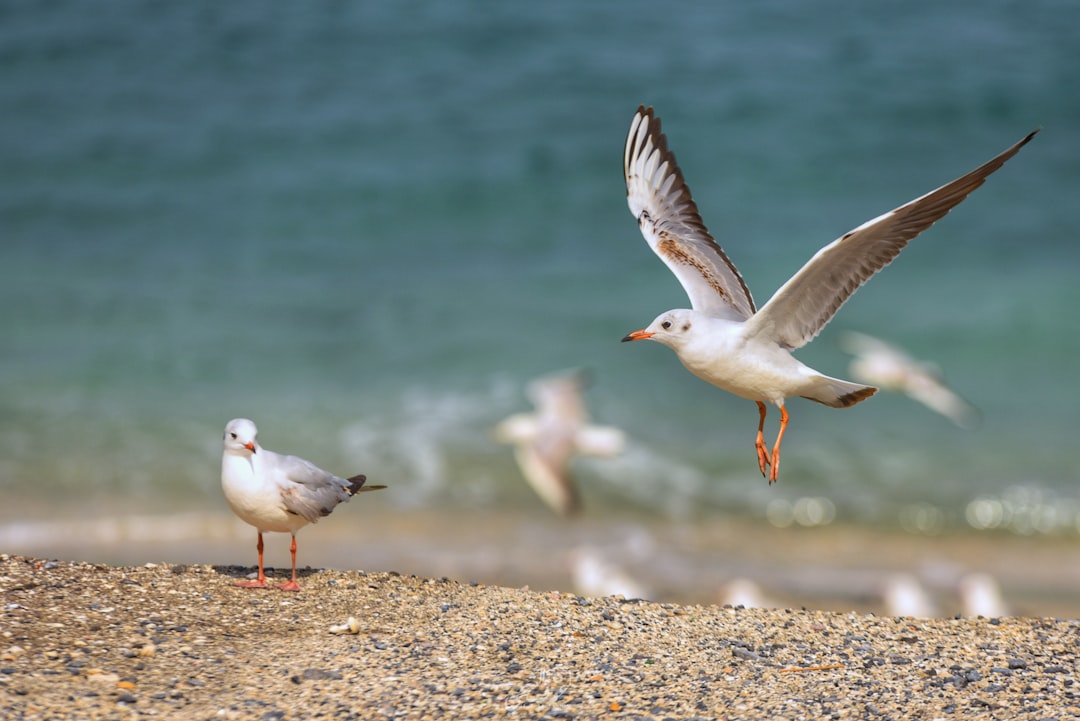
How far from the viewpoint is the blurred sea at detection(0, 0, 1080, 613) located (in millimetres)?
10875

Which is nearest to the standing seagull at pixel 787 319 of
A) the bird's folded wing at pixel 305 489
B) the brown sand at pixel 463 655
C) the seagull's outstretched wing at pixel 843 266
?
the seagull's outstretched wing at pixel 843 266

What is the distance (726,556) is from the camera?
9.57 m

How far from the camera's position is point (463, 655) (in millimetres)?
4660

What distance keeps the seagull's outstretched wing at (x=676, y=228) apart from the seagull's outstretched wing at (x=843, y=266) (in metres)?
0.45

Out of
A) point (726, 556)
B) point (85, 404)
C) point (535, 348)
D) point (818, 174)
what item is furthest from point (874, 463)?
point (85, 404)

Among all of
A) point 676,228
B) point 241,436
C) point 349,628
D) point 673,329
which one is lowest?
point 349,628

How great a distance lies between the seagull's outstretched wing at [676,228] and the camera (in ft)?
19.1

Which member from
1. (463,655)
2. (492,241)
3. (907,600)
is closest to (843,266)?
(463,655)

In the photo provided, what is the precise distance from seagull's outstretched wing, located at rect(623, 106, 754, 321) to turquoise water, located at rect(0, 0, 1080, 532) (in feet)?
14.2

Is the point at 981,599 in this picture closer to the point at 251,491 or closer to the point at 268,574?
the point at 268,574

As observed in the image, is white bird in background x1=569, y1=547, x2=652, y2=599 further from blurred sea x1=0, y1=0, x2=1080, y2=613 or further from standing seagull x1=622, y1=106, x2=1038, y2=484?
standing seagull x1=622, y1=106, x2=1038, y2=484

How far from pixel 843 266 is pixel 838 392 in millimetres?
532

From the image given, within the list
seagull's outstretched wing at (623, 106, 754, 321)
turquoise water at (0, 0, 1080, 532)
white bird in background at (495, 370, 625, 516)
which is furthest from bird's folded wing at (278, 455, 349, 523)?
turquoise water at (0, 0, 1080, 532)

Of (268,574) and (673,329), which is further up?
(673,329)
